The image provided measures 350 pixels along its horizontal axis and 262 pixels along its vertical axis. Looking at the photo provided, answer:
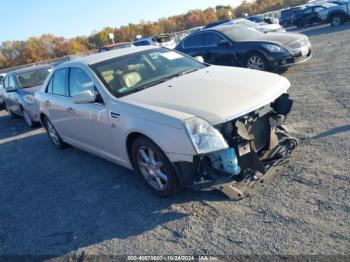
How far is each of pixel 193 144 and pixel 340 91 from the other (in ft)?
15.1

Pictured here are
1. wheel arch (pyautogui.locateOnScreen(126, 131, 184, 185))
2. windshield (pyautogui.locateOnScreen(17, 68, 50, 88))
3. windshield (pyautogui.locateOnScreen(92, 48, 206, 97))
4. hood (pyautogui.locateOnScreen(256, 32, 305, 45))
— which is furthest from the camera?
windshield (pyautogui.locateOnScreen(17, 68, 50, 88))

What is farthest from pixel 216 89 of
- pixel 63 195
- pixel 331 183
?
pixel 63 195

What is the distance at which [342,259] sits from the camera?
2.82 meters

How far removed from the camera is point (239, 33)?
11023 mm

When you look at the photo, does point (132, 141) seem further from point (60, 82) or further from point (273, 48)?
point (273, 48)

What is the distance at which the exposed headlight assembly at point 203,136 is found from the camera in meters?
3.62

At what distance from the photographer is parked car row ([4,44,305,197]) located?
12.3 feet

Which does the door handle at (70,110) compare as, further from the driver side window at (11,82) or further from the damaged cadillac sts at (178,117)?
the driver side window at (11,82)

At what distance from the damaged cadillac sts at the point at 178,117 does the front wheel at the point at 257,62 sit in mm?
4659

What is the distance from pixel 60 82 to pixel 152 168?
2.78m

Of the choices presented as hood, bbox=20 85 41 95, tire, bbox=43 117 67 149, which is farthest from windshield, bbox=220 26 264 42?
tire, bbox=43 117 67 149

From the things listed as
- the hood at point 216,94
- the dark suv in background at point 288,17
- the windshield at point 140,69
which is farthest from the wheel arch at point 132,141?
the dark suv in background at point 288,17

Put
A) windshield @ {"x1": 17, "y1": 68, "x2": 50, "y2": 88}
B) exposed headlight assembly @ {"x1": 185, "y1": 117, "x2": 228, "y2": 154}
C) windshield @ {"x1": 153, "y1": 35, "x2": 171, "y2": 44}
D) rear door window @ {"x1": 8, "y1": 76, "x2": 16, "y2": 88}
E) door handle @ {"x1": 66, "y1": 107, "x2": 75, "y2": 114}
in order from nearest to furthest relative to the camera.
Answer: exposed headlight assembly @ {"x1": 185, "y1": 117, "x2": 228, "y2": 154}
door handle @ {"x1": 66, "y1": 107, "x2": 75, "y2": 114}
windshield @ {"x1": 17, "y1": 68, "x2": 50, "y2": 88}
rear door window @ {"x1": 8, "y1": 76, "x2": 16, "y2": 88}
windshield @ {"x1": 153, "y1": 35, "x2": 171, "y2": 44}

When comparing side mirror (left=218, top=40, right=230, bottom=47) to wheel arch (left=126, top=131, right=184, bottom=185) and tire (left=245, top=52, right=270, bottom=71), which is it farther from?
wheel arch (left=126, top=131, right=184, bottom=185)
